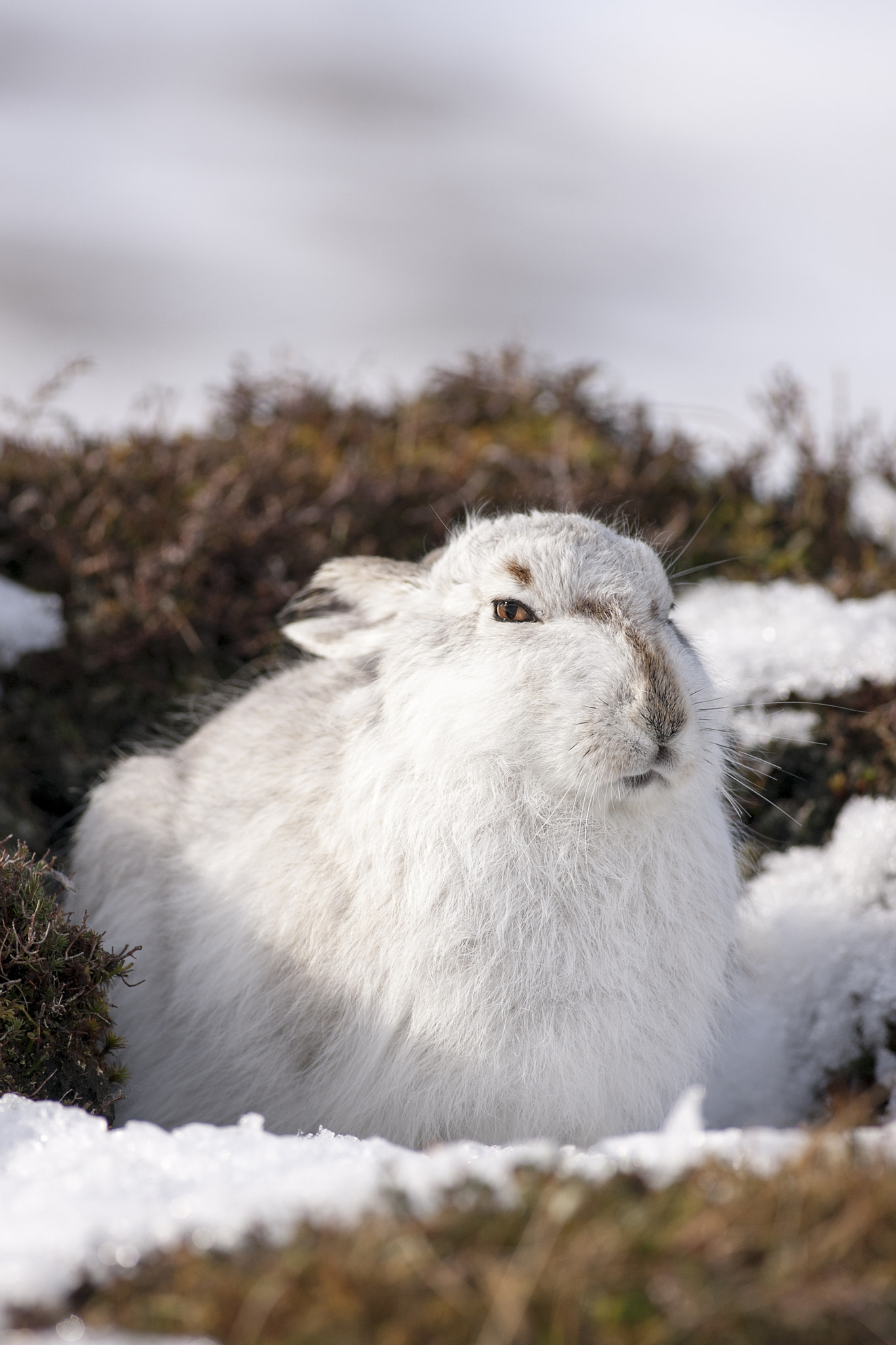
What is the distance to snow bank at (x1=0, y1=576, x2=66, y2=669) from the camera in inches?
266

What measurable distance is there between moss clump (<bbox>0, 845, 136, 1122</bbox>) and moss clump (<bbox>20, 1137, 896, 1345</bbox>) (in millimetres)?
2009

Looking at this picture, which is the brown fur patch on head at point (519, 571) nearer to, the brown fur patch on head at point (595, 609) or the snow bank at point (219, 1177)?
the brown fur patch on head at point (595, 609)

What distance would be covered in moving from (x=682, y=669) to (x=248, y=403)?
728 centimetres

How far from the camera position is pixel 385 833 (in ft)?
13.5

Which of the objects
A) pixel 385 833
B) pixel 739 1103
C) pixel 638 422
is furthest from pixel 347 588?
pixel 638 422

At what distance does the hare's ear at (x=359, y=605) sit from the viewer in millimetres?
4637

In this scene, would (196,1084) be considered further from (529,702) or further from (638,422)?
(638,422)

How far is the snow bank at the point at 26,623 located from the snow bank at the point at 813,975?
4427 millimetres

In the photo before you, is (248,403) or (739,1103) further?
(248,403)

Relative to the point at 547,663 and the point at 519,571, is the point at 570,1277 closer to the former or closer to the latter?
the point at 547,663

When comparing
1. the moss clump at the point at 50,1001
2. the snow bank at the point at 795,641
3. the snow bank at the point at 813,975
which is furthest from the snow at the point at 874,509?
the moss clump at the point at 50,1001

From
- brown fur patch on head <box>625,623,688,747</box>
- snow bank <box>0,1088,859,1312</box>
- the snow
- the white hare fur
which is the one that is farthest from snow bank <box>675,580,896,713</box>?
snow bank <box>0,1088,859,1312</box>

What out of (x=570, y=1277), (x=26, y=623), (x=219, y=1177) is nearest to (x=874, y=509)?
(x=26, y=623)

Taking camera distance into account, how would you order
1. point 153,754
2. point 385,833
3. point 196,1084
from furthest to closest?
point 153,754, point 196,1084, point 385,833
